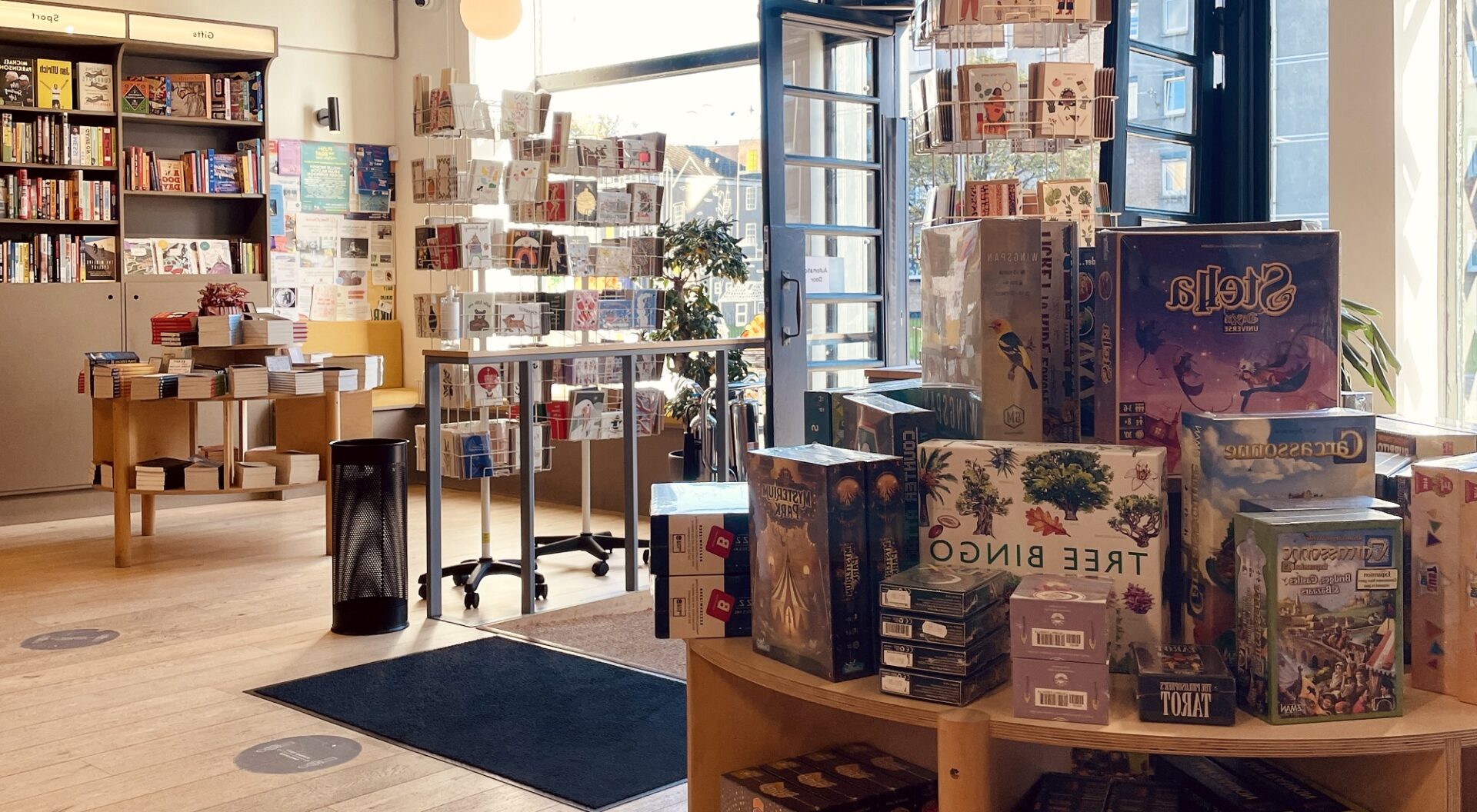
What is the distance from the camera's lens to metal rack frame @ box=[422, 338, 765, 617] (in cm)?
496

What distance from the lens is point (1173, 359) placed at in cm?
174

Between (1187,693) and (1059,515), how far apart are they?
275mm

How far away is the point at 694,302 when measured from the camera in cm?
662

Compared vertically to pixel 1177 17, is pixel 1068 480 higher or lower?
lower

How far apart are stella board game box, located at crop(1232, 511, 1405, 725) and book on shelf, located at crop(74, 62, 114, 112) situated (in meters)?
7.80

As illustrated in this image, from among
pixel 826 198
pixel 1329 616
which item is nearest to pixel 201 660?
pixel 826 198

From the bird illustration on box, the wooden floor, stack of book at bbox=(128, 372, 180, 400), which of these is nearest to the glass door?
the wooden floor

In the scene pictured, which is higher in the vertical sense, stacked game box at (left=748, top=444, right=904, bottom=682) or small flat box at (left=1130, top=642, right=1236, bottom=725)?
stacked game box at (left=748, top=444, right=904, bottom=682)

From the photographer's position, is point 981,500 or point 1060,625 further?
point 981,500

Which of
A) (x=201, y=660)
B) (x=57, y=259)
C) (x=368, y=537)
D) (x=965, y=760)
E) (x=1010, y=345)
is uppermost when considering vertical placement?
(x=57, y=259)

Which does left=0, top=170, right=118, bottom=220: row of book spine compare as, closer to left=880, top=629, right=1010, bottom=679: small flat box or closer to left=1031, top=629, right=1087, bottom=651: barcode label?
left=880, top=629, right=1010, bottom=679: small flat box

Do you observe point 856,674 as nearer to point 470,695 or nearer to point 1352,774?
point 1352,774

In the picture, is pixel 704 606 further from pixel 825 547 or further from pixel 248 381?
pixel 248 381

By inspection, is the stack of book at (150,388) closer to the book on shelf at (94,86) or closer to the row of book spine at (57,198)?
the row of book spine at (57,198)
